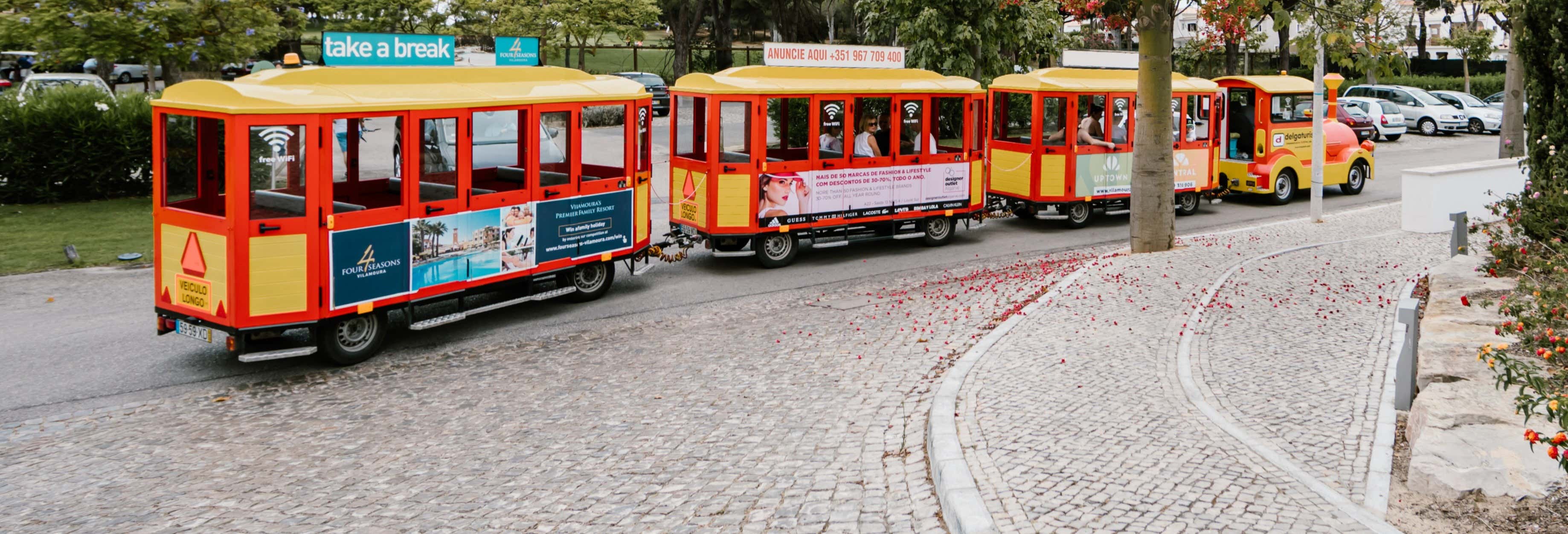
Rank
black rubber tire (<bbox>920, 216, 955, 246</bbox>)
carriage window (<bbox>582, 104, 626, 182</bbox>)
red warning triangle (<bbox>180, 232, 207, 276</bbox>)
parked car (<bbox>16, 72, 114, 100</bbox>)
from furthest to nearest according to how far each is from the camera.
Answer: parked car (<bbox>16, 72, 114, 100</bbox>) → black rubber tire (<bbox>920, 216, 955, 246</bbox>) → carriage window (<bbox>582, 104, 626, 182</bbox>) → red warning triangle (<bbox>180, 232, 207, 276</bbox>)

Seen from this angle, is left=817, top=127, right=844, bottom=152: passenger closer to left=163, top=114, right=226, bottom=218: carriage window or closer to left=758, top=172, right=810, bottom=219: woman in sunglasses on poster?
left=758, top=172, right=810, bottom=219: woman in sunglasses on poster

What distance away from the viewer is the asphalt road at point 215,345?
970 centimetres

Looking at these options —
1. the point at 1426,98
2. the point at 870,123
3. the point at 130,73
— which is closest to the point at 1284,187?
the point at 870,123

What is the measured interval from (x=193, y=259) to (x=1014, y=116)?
12.5 metres

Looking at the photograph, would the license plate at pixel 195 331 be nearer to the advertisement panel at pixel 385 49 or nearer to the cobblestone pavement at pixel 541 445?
the cobblestone pavement at pixel 541 445

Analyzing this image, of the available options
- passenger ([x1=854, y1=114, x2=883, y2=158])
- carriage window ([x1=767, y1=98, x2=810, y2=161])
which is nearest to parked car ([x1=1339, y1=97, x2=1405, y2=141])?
carriage window ([x1=767, y1=98, x2=810, y2=161])

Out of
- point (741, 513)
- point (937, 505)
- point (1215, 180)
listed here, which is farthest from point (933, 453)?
point (1215, 180)

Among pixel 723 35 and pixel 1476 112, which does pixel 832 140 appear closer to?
pixel 1476 112

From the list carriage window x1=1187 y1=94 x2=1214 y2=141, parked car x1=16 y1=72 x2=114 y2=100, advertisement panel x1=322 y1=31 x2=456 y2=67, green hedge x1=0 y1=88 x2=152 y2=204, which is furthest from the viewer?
parked car x1=16 y1=72 x2=114 y2=100

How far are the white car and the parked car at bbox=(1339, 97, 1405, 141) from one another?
3387 millimetres

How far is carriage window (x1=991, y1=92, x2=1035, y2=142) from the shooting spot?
61.4 feet

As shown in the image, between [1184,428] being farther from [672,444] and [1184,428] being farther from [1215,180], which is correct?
[1215,180]

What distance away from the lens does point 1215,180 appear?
20.5 meters

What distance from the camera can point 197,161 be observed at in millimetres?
10234
